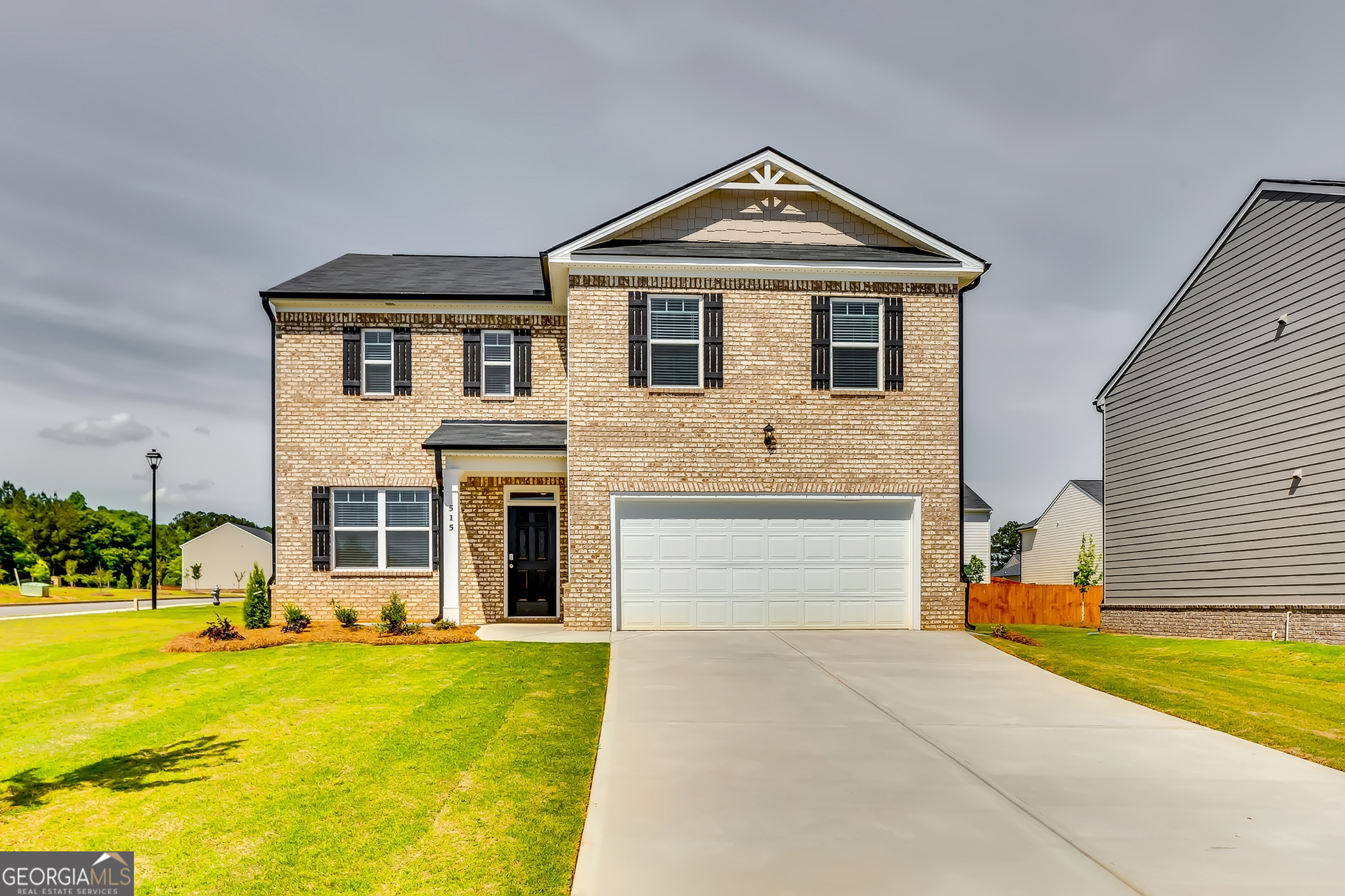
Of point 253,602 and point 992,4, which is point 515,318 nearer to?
point 253,602

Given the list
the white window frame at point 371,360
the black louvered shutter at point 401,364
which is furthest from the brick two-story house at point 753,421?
the white window frame at point 371,360

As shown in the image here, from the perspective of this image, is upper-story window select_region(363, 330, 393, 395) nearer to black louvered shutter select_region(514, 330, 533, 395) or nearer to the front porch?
the front porch

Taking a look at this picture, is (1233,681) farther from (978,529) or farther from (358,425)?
(978,529)

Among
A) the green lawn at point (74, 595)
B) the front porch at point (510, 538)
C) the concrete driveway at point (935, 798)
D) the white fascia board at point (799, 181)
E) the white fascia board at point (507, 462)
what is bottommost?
the green lawn at point (74, 595)

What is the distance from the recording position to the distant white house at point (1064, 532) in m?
35.8

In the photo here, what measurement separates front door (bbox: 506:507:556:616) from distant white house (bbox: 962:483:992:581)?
79.8ft

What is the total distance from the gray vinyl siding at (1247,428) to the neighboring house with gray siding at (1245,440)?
0.03 m

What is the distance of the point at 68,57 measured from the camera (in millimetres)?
11852

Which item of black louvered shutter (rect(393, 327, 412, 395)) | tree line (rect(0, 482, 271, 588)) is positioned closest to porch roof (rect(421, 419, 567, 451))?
black louvered shutter (rect(393, 327, 412, 395))

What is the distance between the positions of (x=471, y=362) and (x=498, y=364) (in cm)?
52

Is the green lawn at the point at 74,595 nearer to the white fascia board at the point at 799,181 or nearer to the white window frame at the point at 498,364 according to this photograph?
the white window frame at the point at 498,364

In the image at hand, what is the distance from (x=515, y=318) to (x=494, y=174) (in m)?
3.15

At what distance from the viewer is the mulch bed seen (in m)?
13.0

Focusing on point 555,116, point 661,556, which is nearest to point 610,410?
point 661,556
